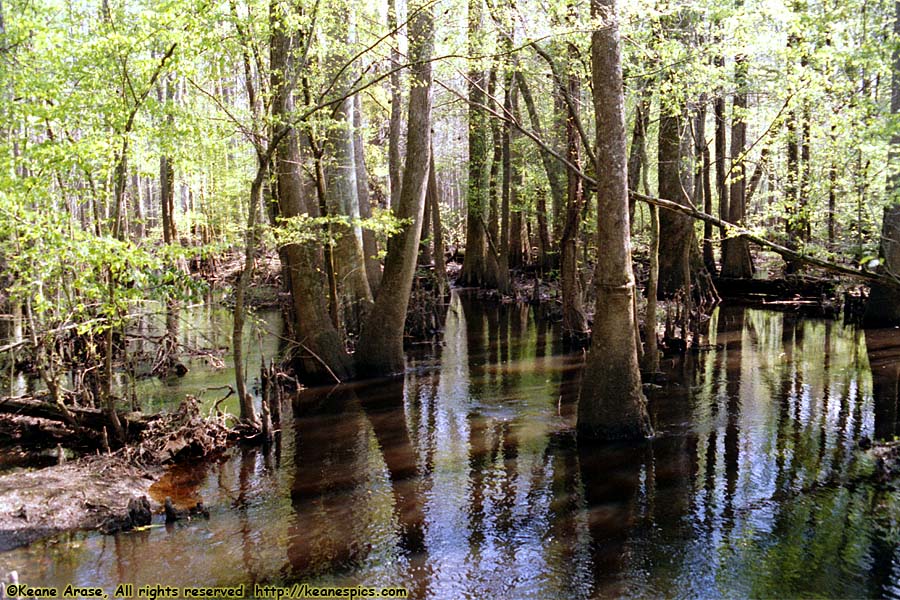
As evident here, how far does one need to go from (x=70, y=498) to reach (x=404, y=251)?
5.93 m

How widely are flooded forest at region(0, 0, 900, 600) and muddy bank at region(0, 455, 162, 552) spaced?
0.03 metres

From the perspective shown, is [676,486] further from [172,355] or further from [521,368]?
[172,355]

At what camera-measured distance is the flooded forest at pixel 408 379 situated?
5.33 meters

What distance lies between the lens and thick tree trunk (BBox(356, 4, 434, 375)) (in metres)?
10.7

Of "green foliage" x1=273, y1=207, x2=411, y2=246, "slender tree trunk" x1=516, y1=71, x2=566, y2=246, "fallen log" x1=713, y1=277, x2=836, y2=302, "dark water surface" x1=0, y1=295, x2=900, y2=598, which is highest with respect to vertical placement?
"slender tree trunk" x1=516, y1=71, x2=566, y2=246

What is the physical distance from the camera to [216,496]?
21.7 feet

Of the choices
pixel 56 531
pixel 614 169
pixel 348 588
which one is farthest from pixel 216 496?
pixel 614 169

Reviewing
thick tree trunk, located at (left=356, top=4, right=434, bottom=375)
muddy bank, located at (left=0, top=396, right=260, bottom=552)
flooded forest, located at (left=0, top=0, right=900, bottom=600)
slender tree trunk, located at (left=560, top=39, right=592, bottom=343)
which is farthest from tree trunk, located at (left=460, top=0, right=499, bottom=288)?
muddy bank, located at (left=0, top=396, right=260, bottom=552)

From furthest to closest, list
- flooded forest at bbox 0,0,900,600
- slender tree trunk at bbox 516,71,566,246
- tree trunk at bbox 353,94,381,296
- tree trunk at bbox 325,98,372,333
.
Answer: tree trunk at bbox 353,94,381,296 → slender tree trunk at bbox 516,71,566,246 → tree trunk at bbox 325,98,372,333 → flooded forest at bbox 0,0,900,600

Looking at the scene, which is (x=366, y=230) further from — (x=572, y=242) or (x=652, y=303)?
(x=652, y=303)

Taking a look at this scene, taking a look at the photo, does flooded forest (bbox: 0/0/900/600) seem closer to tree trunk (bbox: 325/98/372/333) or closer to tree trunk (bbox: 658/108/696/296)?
tree trunk (bbox: 325/98/372/333)

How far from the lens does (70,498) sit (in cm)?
619

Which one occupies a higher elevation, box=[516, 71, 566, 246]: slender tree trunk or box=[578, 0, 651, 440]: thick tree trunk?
box=[516, 71, 566, 246]: slender tree trunk

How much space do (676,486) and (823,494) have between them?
48.4 inches
